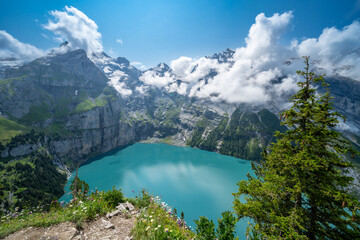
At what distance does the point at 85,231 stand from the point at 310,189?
9954 millimetres

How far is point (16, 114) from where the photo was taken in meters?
152

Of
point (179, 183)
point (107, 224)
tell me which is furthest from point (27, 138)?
point (107, 224)

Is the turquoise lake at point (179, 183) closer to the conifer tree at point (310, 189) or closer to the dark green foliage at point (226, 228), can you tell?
the conifer tree at point (310, 189)

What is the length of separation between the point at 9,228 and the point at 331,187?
45.0 feet

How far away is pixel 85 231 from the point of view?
5922mm

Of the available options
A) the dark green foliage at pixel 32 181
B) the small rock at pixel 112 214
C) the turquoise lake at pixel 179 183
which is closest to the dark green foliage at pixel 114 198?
the small rock at pixel 112 214

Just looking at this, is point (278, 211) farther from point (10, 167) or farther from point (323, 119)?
point (10, 167)

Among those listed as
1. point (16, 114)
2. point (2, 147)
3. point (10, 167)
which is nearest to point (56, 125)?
point (16, 114)

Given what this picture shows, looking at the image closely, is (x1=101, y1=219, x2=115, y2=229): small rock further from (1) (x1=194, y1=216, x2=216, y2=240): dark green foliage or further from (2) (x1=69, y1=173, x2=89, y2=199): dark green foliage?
(1) (x1=194, y1=216, x2=216, y2=240): dark green foliage

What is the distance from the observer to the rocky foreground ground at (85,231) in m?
5.34

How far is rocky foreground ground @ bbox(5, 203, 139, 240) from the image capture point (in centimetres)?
534

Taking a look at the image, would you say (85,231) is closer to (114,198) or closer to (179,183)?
(114,198)

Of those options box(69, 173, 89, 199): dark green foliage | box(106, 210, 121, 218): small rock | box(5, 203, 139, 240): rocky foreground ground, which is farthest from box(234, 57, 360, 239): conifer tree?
box(69, 173, 89, 199): dark green foliage

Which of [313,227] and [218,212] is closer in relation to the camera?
[313,227]
